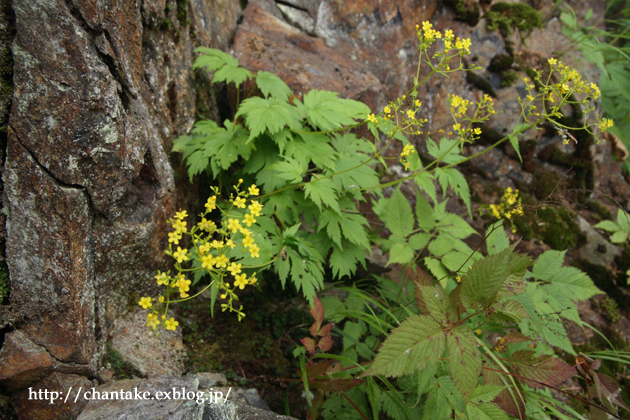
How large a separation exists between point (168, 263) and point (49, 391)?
109 centimetres

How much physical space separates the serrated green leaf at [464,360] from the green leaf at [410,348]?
52 millimetres

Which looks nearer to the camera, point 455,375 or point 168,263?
point 455,375

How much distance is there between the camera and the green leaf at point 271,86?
317cm

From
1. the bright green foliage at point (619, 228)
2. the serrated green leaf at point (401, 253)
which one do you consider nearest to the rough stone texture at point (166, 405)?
the serrated green leaf at point (401, 253)

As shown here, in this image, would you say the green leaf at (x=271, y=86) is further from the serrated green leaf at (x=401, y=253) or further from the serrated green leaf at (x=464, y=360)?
the serrated green leaf at (x=464, y=360)

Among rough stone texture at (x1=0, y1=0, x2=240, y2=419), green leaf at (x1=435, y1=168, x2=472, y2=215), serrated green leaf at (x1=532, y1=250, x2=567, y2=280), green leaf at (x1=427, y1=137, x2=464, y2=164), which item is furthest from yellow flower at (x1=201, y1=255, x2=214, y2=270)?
serrated green leaf at (x1=532, y1=250, x2=567, y2=280)

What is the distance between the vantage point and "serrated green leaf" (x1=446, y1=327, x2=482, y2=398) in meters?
1.64

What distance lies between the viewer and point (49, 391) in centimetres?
222

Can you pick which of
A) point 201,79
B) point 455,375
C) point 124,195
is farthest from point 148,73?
point 455,375

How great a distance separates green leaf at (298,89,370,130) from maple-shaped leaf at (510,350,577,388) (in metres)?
1.88

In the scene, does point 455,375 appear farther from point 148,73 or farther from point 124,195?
point 148,73

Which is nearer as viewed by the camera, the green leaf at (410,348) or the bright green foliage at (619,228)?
the green leaf at (410,348)

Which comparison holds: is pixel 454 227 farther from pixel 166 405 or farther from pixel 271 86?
pixel 166 405

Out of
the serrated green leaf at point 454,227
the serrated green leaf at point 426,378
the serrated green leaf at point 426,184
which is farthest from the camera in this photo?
the serrated green leaf at point 454,227
